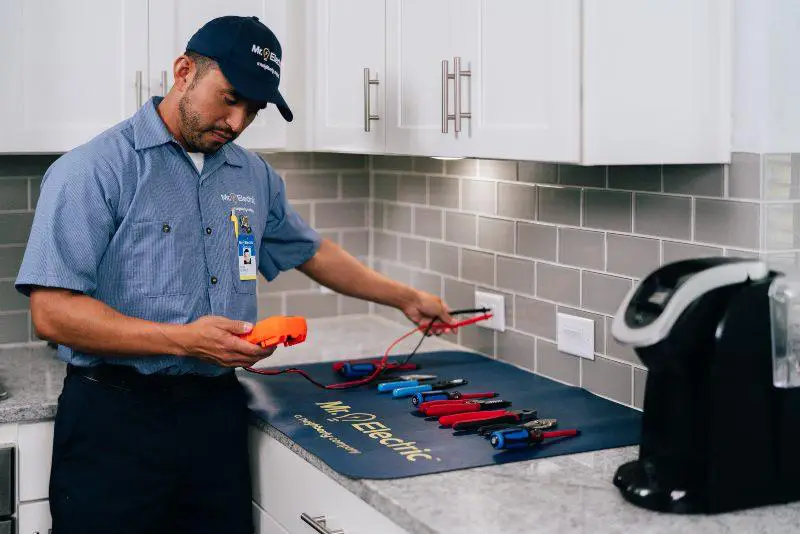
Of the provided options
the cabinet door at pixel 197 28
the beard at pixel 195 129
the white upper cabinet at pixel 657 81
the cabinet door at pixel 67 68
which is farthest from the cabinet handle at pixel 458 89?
the cabinet door at pixel 67 68

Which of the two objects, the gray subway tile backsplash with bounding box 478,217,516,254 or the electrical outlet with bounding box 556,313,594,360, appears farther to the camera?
the gray subway tile backsplash with bounding box 478,217,516,254

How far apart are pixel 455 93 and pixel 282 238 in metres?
0.67

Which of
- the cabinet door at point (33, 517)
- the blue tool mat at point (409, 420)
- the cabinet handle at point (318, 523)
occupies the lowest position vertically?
the cabinet door at point (33, 517)

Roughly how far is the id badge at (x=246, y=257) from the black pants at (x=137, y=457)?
0.84 feet

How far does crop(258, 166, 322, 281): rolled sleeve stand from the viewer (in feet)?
8.59

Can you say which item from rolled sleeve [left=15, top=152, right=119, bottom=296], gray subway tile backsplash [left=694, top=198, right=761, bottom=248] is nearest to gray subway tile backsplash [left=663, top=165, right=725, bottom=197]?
gray subway tile backsplash [left=694, top=198, right=761, bottom=248]

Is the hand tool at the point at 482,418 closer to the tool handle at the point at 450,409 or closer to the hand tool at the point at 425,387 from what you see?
the tool handle at the point at 450,409

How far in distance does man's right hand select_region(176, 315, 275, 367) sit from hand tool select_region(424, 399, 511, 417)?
0.38m

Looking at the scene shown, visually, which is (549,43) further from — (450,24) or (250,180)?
(250,180)

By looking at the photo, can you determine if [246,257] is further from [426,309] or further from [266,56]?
[426,309]

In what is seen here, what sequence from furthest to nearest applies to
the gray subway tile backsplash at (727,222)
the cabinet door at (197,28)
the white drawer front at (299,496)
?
the cabinet door at (197,28) → the gray subway tile backsplash at (727,222) → the white drawer front at (299,496)

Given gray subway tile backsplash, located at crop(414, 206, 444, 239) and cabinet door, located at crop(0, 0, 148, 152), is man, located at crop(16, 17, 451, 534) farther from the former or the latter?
gray subway tile backsplash, located at crop(414, 206, 444, 239)

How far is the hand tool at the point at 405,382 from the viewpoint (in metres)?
2.47

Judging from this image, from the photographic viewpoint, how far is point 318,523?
196 cm
